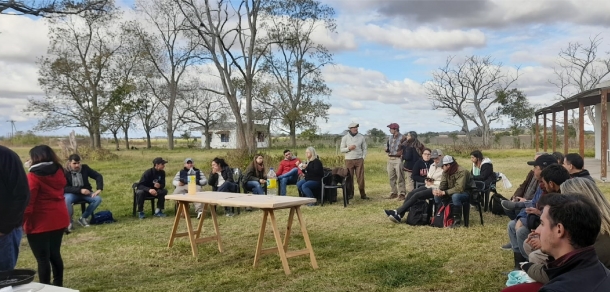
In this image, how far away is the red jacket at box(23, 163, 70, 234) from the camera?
3.75 m

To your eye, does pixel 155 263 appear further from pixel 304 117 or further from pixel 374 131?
pixel 304 117

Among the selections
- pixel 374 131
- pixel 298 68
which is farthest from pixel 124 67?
pixel 374 131

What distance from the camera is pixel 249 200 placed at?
5.09 meters

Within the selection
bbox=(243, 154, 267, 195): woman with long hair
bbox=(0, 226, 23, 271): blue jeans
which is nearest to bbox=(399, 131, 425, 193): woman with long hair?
bbox=(243, 154, 267, 195): woman with long hair

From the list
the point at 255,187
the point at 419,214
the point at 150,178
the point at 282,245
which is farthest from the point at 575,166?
the point at 150,178

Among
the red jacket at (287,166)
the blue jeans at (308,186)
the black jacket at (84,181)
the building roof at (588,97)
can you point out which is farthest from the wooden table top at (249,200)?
the building roof at (588,97)

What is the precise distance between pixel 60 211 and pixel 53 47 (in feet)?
102

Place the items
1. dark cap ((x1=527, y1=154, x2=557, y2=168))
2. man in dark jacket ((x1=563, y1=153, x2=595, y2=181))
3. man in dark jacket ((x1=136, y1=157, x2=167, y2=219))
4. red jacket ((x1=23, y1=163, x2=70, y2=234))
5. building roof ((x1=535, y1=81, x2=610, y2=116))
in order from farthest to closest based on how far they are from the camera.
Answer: building roof ((x1=535, y1=81, x2=610, y2=116)), man in dark jacket ((x1=136, y1=157, x2=167, y2=219)), dark cap ((x1=527, y1=154, x2=557, y2=168)), man in dark jacket ((x1=563, y1=153, x2=595, y2=181)), red jacket ((x1=23, y1=163, x2=70, y2=234))

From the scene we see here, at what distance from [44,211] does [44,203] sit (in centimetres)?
6

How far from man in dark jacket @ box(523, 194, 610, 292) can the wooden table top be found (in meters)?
2.97

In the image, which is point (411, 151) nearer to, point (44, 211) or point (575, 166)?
point (575, 166)

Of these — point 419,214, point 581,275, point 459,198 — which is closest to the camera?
point 581,275

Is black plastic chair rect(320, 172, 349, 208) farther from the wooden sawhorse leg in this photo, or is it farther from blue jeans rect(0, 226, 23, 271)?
blue jeans rect(0, 226, 23, 271)

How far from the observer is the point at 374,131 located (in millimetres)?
32812
